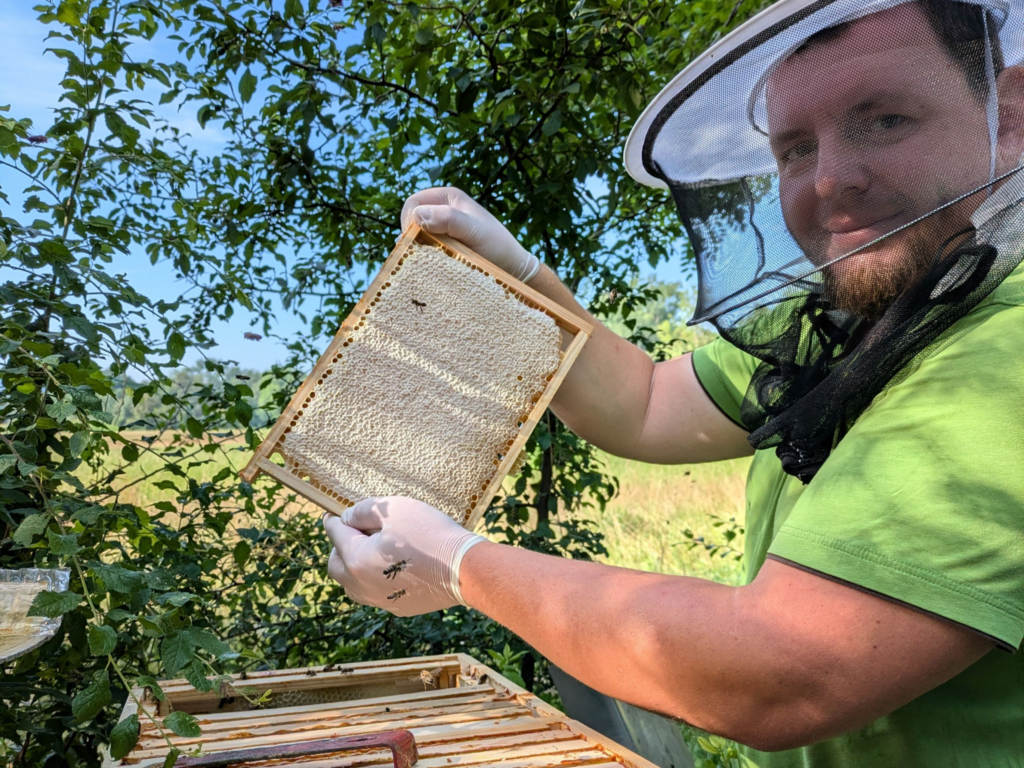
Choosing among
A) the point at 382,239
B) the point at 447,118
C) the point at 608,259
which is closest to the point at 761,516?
the point at 447,118

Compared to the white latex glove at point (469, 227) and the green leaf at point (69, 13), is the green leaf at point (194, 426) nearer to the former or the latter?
the white latex glove at point (469, 227)

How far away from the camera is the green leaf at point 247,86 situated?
2875 millimetres

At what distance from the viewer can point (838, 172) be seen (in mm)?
1229

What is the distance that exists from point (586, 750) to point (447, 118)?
253 centimetres

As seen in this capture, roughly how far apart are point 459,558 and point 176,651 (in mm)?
535

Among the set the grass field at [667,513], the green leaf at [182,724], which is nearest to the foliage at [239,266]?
the green leaf at [182,724]

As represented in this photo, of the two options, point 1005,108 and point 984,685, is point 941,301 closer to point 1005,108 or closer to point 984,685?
point 1005,108

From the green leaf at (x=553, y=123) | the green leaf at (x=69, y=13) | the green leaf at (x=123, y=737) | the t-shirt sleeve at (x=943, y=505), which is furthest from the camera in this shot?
the green leaf at (x=553, y=123)

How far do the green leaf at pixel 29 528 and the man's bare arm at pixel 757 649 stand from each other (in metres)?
0.83

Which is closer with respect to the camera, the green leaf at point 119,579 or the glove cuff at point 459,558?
the green leaf at point 119,579

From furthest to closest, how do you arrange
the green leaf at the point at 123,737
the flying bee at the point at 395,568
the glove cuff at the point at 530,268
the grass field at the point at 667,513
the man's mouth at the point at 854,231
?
the grass field at the point at 667,513 < the glove cuff at the point at 530,268 < the flying bee at the point at 395,568 < the man's mouth at the point at 854,231 < the green leaf at the point at 123,737

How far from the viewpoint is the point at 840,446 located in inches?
44.4

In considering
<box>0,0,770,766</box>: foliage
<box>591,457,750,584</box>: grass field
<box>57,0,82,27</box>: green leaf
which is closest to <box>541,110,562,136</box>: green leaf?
<box>0,0,770,766</box>: foliage

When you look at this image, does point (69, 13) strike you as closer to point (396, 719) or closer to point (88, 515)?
point (88, 515)
